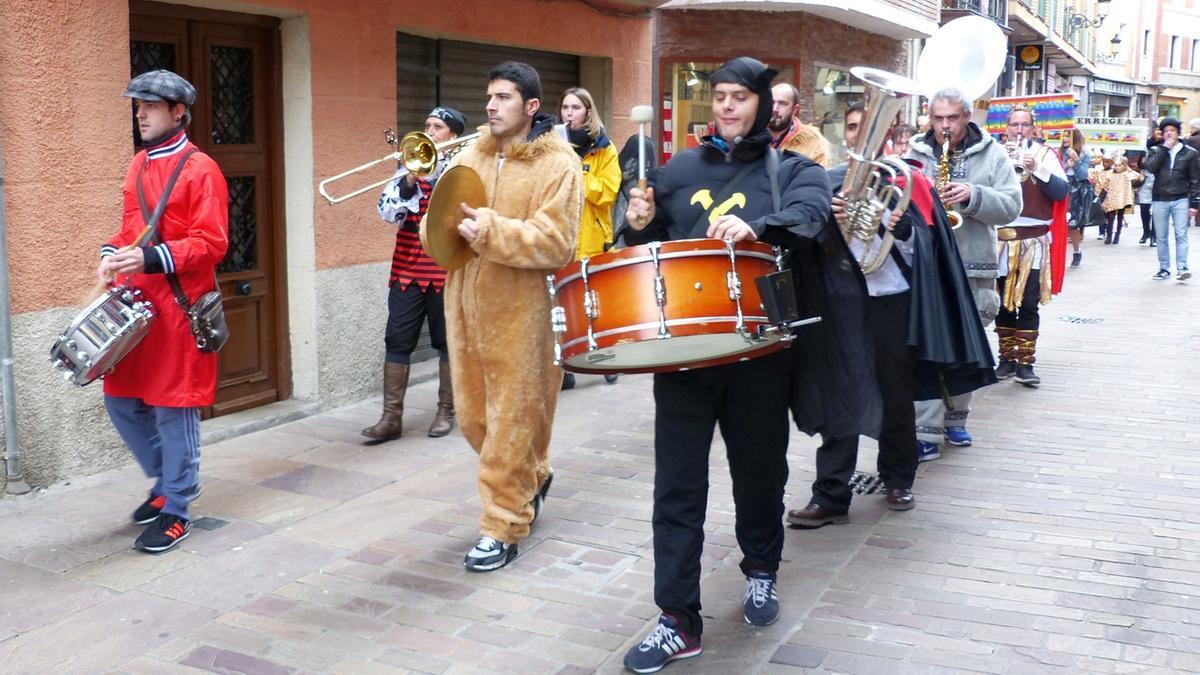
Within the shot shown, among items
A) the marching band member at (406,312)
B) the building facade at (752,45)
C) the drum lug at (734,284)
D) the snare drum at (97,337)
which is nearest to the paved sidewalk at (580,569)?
the marching band member at (406,312)

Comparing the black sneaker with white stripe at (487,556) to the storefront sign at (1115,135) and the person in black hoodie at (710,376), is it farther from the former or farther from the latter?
the storefront sign at (1115,135)

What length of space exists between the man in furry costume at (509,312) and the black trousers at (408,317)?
2.05 m

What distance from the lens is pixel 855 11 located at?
53.1 ft

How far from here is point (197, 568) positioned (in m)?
4.92

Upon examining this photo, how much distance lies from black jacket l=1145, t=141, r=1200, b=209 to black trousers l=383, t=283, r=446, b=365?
11538 millimetres

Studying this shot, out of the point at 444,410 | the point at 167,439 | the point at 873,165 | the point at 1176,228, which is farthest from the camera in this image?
the point at 1176,228

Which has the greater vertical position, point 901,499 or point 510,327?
point 510,327

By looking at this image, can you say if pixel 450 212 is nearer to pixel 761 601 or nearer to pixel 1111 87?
pixel 761 601

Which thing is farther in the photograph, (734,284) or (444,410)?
(444,410)

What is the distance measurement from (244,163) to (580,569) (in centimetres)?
361

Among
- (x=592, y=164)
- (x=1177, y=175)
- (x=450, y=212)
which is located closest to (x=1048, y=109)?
(x=1177, y=175)

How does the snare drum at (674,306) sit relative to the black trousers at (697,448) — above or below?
above

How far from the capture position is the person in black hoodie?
4016mm

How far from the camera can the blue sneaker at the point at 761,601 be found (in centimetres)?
436
